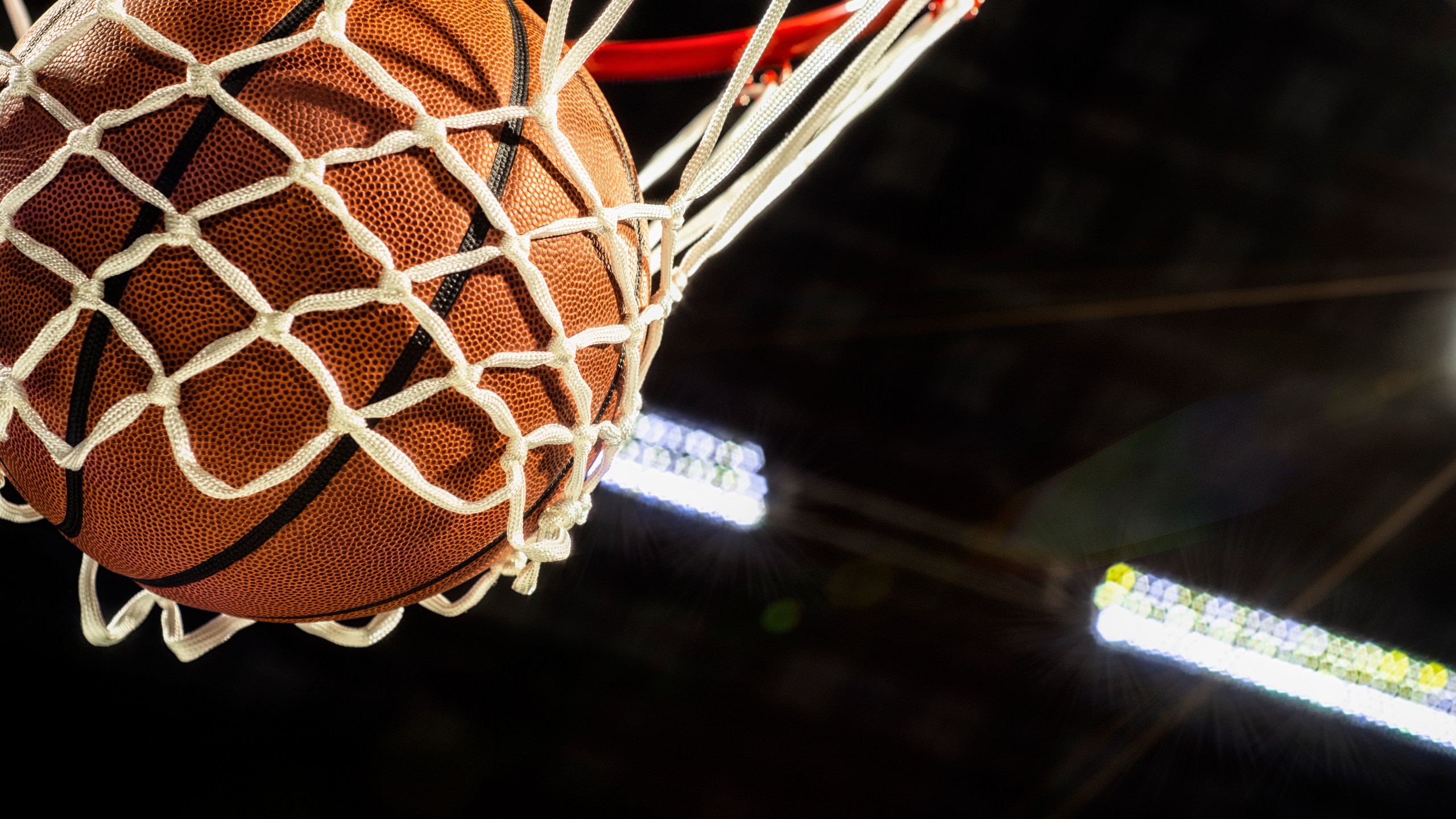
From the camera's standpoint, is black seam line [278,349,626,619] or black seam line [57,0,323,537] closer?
black seam line [57,0,323,537]

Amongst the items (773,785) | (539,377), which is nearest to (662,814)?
(773,785)

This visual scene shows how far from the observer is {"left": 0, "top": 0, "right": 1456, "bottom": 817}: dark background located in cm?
260

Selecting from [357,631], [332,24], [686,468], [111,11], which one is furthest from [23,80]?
[686,468]

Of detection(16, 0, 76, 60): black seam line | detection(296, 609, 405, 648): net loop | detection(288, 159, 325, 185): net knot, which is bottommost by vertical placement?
detection(296, 609, 405, 648): net loop

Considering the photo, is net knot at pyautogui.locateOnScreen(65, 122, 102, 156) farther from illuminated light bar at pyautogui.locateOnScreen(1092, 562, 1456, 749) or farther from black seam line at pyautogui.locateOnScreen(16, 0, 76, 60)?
illuminated light bar at pyautogui.locateOnScreen(1092, 562, 1456, 749)

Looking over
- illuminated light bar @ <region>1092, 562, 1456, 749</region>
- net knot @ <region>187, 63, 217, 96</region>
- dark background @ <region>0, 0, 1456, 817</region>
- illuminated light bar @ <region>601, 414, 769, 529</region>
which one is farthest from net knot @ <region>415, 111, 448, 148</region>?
illuminated light bar @ <region>1092, 562, 1456, 749</region>

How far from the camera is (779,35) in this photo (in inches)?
35.9

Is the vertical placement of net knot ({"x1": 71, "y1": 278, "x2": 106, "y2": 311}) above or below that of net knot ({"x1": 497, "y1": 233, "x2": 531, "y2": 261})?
below

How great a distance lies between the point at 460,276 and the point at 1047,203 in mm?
2460

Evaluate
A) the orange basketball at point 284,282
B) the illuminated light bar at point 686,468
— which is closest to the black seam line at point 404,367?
the orange basketball at point 284,282

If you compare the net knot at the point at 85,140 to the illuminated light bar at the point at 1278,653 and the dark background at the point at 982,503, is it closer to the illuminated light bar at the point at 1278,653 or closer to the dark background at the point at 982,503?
the dark background at the point at 982,503

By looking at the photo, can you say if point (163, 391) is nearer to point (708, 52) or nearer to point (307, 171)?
point (307, 171)

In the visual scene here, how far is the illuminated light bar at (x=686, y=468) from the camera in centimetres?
294

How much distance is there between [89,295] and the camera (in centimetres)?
53
